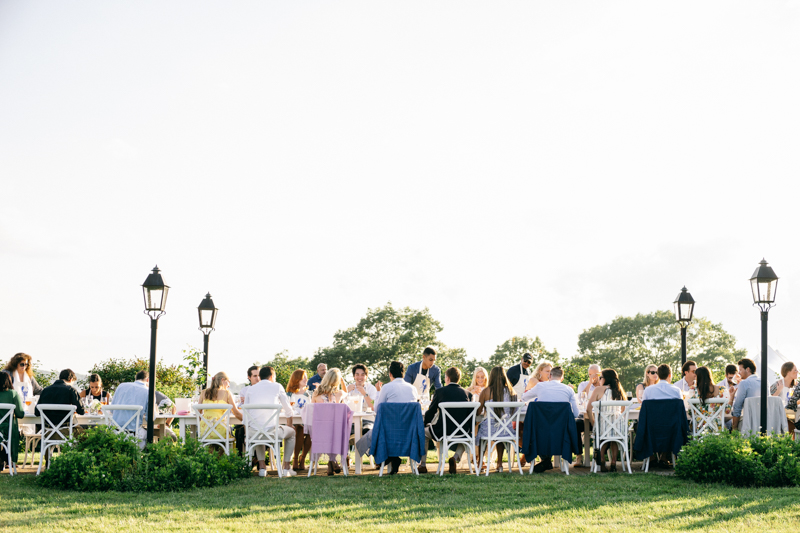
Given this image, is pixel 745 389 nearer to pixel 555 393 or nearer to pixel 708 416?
pixel 708 416

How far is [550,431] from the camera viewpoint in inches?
363

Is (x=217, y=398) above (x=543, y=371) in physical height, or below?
below

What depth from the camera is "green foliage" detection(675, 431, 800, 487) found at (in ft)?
26.1

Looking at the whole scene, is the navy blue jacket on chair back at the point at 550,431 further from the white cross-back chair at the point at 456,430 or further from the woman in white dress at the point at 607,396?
the white cross-back chair at the point at 456,430

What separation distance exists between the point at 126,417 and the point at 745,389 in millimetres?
8211

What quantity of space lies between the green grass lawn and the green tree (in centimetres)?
3183

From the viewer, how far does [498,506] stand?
685cm

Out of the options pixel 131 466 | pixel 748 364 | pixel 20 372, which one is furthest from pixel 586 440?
pixel 20 372

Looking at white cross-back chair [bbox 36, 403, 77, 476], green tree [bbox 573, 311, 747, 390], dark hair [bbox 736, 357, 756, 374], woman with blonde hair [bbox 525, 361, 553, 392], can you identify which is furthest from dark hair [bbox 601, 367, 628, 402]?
green tree [bbox 573, 311, 747, 390]

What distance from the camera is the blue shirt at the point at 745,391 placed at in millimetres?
9820

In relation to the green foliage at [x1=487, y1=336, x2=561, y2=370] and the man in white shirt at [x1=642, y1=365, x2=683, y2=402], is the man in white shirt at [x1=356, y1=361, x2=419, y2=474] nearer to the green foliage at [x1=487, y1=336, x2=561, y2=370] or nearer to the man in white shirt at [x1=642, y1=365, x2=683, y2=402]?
the man in white shirt at [x1=642, y1=365, x2=683, y2=402]

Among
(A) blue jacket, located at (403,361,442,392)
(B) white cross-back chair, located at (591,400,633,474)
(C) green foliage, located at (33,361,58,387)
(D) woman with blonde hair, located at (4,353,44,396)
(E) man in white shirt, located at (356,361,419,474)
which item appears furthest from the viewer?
(C) green foliage, located at (33,361,58,387)

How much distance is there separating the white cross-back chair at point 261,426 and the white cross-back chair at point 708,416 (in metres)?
5.35

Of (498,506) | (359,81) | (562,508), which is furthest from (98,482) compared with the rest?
(359,81)
